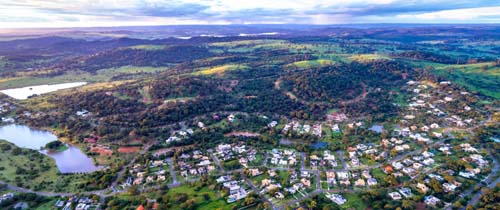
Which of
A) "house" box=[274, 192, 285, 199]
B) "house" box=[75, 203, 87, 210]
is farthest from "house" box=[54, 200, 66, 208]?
"house" box=[274, 192, 285, 199]

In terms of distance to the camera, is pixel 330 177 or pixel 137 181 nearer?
pixel 137 181

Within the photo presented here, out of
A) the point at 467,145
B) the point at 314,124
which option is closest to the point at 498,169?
the point at 467,145

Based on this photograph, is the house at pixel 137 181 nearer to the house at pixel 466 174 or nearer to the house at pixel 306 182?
the house at pixel 306 182

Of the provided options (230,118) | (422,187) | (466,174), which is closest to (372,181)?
(422,187)

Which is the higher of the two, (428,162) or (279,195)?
(279,195)

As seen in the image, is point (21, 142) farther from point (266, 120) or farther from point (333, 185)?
point (333, 185)

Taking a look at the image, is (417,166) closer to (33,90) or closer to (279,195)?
(279,195)

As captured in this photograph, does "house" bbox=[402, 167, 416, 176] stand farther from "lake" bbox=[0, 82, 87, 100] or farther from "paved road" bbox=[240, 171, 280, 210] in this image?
"lake" bbox=[0, 82, 87, 100]
